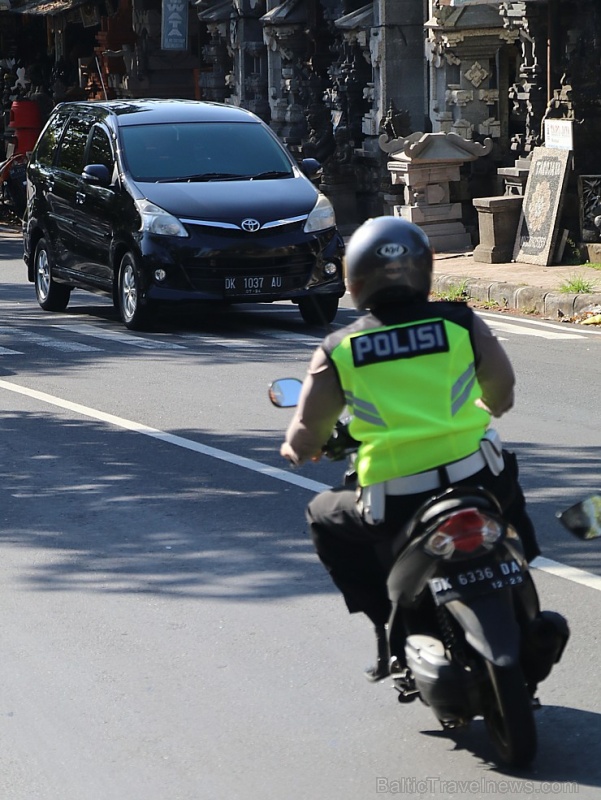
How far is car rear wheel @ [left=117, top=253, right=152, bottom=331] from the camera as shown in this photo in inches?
539

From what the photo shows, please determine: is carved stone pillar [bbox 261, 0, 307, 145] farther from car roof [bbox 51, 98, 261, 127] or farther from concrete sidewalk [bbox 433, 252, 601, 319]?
car roof [bbox 51, 98, 261, 127]

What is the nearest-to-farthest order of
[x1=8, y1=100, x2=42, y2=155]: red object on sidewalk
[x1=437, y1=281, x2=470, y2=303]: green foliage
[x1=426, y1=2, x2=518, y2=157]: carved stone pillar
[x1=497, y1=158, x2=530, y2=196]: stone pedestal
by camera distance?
[x1=437, y1=281, x2=470, y2=303]: green foliage, [x1=497, y1=158, x2=530, y2=196]: stone pedestal, [x1=426, y1=2, x2=518, y2=157]: carved stone pillar, [x1=8, y1=100, x2=42, y2=155]: red object on sidewalk

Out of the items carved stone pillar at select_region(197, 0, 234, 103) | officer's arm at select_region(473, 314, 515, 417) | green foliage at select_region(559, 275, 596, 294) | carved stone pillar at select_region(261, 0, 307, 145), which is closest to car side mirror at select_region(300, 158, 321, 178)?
green foliage at select_region(559, 275, 596, 294)

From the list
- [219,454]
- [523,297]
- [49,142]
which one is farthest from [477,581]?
[49,142]

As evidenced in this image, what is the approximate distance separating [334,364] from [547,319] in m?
10.7

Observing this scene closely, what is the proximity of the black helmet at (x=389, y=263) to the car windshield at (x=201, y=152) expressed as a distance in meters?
9.81

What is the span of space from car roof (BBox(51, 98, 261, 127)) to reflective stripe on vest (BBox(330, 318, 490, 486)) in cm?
1072

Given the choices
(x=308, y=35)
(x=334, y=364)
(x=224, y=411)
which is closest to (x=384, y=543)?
(x=334, y=364)

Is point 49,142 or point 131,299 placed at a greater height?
point 49,142

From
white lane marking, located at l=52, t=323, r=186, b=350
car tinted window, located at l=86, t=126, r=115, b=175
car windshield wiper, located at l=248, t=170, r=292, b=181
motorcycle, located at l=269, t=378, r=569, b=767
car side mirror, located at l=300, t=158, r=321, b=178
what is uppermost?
car tinted window, located at l=86, t=126, r=115, b=175

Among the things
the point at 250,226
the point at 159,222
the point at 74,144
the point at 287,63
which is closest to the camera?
the point at 250,226

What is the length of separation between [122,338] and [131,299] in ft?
1.90

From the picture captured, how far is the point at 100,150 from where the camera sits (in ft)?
48.2

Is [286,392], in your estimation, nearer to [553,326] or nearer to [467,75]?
[553,326]
